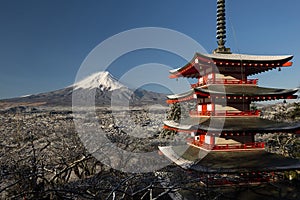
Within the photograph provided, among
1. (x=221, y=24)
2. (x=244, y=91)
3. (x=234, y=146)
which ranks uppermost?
(x=221, y=24)

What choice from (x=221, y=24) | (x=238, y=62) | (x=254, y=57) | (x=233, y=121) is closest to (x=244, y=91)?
(x=238, y=62)

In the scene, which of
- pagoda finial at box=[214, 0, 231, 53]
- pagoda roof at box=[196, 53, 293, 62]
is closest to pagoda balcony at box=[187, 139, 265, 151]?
pagoda roof at box=[196, 53, 293, 62]

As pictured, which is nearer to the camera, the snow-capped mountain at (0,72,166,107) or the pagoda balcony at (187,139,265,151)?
the pagoda balcony at (187,139,265,151)

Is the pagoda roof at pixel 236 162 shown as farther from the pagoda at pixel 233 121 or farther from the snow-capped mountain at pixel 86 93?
the snow-capped mountain at pixel 86 93

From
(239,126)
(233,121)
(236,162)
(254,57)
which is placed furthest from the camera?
(254,57)

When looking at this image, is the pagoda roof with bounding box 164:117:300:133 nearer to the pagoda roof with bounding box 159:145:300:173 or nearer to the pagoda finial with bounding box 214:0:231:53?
the pagoda roof with bounding box 159:145:300:173

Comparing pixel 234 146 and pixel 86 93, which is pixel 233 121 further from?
pixel 86 93

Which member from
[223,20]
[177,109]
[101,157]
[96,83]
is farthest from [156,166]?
[96,83]

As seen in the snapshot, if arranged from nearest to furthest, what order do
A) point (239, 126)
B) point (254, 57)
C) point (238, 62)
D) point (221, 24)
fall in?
point (239, 126), point (238, 62), point (254, 57), point (221, 24)
